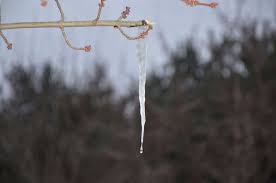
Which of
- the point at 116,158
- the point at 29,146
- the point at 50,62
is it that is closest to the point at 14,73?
the point at 50,62

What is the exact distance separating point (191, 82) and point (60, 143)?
2805mm

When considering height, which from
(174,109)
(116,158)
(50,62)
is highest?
(50,62)

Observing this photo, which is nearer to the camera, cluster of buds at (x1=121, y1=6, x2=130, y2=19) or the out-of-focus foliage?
cluster of buds at (x1=121, y1=6, x2=130, y2=19)

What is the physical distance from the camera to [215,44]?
688 cm

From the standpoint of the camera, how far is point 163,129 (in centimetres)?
575

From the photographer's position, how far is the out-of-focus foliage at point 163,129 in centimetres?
509

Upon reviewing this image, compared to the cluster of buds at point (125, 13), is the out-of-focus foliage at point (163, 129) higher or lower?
lower

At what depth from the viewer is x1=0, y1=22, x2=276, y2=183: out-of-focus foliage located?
509 centimetres

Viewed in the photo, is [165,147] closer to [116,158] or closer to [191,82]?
[116,158]

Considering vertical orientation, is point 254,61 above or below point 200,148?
above

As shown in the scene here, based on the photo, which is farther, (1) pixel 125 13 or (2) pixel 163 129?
(2) pixel 163 129

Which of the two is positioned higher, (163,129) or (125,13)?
(125,13)

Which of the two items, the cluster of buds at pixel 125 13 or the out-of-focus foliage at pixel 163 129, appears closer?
the cluster of buds at pixel 125 13

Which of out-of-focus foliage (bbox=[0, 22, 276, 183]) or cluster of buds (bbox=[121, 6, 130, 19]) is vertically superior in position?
cluster of buds (bbox=[121, 6, 130, 19])
